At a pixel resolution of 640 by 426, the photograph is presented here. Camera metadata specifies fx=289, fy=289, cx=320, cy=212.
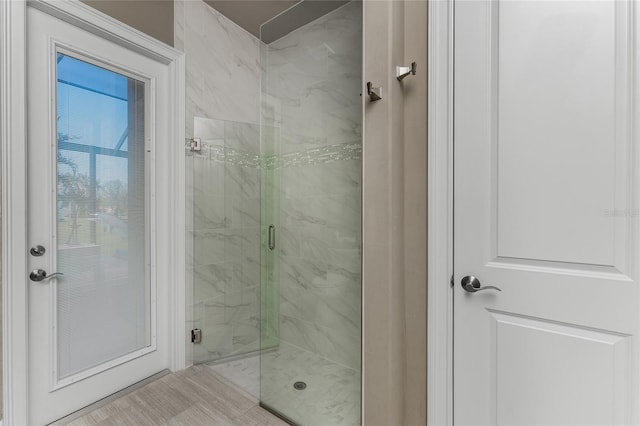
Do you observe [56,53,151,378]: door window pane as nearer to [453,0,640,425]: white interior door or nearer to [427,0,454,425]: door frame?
[427,0,454,425]: door frame

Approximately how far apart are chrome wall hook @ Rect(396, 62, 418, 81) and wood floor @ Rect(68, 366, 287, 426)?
1876 millimetres

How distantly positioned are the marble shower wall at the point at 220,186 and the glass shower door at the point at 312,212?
0.50 metres

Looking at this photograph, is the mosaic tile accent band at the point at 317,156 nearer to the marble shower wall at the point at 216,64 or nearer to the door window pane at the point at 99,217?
the marble shower wall at the point at 216,64

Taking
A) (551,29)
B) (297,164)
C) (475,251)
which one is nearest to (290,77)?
(297,164)

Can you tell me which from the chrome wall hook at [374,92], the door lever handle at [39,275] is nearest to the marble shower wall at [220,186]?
the door lever handle at [39,275]

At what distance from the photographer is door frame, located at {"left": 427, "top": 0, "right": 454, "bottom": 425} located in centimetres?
120

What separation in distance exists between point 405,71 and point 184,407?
7.06 feet

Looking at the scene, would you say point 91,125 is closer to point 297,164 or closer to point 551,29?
point 297,164

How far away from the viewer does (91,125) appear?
5.67ft

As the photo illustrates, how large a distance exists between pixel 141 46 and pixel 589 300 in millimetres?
2637

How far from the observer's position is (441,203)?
1.21m

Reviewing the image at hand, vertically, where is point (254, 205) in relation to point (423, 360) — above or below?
above

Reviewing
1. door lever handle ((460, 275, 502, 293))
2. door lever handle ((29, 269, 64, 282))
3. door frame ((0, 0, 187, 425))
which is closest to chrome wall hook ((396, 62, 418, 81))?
door lever handle ((460, 275, 502, 293))

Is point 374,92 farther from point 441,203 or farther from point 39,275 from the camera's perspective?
point 39,275
